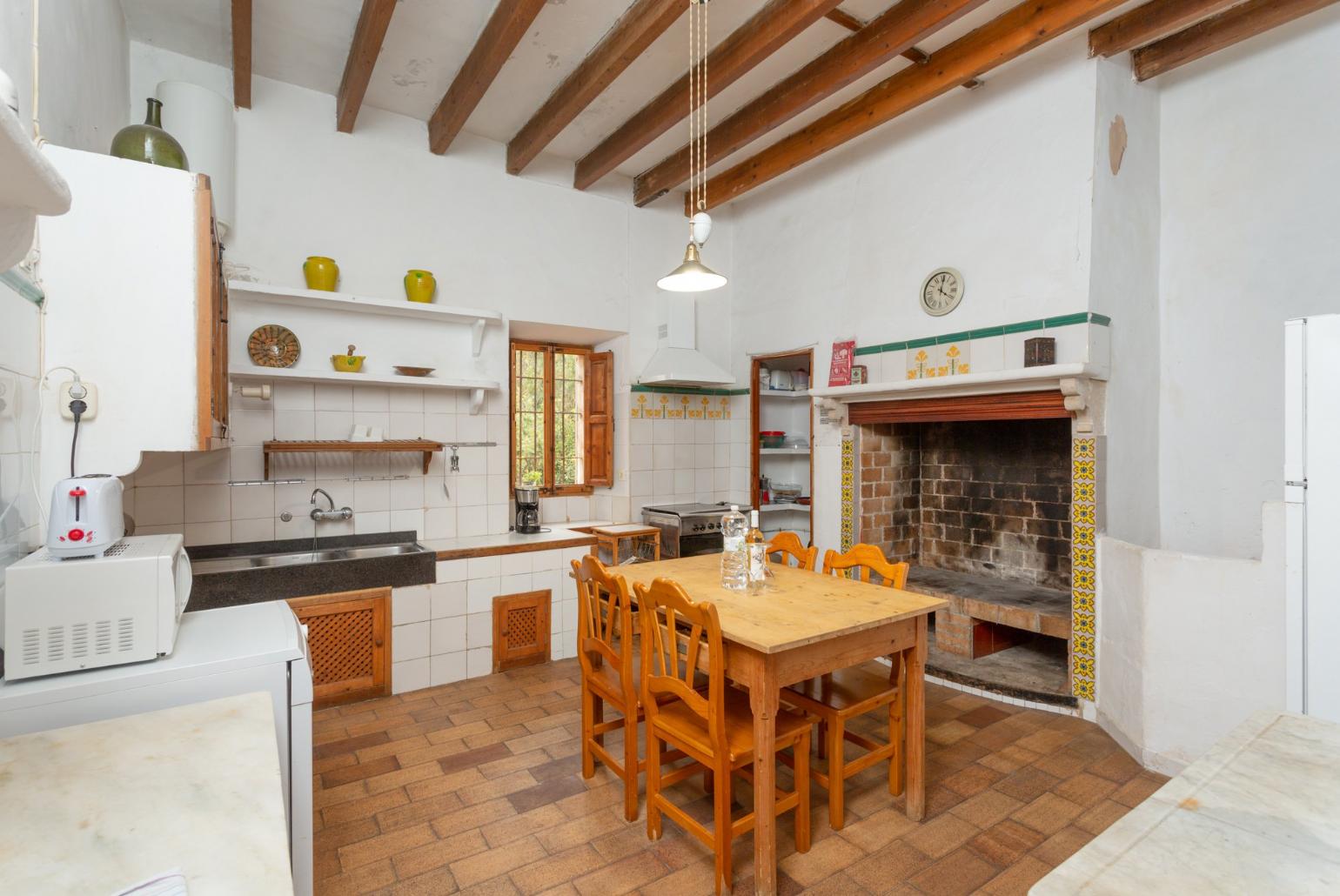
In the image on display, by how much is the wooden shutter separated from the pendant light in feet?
4.31

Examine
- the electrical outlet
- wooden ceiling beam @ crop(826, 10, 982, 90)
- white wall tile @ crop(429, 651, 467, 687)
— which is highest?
wooden ceiling beam @ crop(826, 10, 982, 90)

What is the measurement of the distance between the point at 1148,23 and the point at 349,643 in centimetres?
461

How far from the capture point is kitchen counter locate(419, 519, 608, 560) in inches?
144

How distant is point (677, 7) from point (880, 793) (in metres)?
3.18

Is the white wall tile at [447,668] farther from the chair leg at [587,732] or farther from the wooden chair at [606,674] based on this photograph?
the chair leg at [587,732]

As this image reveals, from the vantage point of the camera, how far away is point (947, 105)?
3.65 meters

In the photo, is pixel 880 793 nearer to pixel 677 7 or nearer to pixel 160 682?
pixel 160 682

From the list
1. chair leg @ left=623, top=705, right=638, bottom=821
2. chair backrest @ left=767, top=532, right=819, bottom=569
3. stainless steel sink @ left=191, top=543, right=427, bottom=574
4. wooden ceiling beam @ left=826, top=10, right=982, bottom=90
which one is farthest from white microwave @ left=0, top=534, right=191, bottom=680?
wooden ceiling beam @ left=826, top=10, right=982, bottom=90

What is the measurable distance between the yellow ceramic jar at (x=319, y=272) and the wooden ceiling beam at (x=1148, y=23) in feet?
12.7

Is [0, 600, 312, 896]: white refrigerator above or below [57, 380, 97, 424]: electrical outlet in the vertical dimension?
below

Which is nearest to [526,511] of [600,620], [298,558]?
[298,558]

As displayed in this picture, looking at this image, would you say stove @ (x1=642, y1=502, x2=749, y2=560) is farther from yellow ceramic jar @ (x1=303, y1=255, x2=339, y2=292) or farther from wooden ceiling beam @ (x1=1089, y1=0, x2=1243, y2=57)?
wooden ceiling beam @ (x1=1089, y1=0, x2=1243, y2=57)

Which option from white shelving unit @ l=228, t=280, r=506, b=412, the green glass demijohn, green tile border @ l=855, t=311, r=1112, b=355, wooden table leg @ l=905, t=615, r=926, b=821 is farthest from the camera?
white shelving unit @ l=228, t=280, r=506, b=412

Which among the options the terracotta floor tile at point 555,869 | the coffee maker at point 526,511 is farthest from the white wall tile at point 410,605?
the terracotta floor tile at point 555,869
